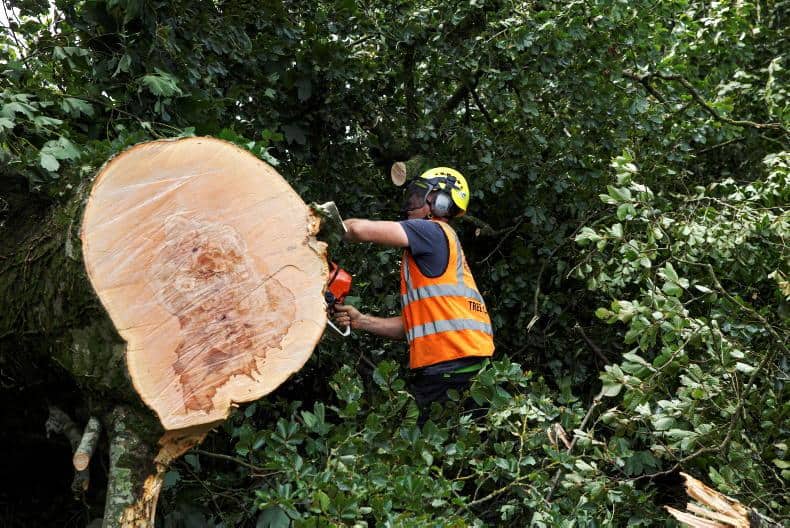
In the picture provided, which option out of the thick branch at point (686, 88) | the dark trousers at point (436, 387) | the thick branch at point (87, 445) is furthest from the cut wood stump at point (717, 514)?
the thick branch at point (686, 88)

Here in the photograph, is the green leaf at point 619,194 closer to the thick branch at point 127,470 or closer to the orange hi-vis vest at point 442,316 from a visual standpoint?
the orange hi-vis vest at point 442,316

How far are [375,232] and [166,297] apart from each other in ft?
3.73

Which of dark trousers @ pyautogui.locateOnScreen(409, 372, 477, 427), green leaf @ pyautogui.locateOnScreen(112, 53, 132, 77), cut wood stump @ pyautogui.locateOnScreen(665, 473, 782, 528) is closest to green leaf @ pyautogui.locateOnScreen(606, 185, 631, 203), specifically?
dark trousers @ pyautogui.locateOnScreen(409, 372, 477, 427)

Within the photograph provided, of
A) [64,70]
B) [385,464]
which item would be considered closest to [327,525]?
[385,464]

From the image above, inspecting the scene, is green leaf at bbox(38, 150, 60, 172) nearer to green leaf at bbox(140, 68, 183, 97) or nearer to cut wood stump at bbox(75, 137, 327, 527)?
cut wood stump at bbox(75, 137, 327, 527)

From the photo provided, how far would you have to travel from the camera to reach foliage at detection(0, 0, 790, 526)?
2734 millimetres

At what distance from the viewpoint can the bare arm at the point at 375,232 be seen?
3090 millimetres

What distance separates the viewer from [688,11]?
542cm

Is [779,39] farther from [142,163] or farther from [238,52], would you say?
[142,163]

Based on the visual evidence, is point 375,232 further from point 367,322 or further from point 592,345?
point 592,345

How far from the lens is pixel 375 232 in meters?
3.18

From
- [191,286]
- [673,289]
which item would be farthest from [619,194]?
[191,286]

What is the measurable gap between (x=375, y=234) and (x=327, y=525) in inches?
49.3

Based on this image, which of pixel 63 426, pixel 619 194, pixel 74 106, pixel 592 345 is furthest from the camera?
pixel 592 345
